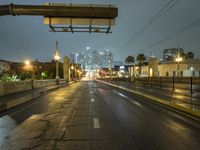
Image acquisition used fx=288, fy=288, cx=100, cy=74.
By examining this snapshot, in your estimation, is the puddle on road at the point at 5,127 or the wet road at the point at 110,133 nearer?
the wet road at the point at 110,133

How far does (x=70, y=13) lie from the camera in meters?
16.4

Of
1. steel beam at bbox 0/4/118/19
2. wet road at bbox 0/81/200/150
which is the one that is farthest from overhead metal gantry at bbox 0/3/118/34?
wet road at bbox 0/81/200/150

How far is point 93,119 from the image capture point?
12555 mm

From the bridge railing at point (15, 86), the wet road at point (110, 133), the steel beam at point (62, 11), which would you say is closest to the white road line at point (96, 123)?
the wet road at point (110, 133)

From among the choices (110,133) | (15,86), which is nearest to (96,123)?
(110,133)

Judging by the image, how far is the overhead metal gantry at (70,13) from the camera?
52.3 feet

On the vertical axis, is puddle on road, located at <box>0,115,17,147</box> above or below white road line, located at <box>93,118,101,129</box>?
below

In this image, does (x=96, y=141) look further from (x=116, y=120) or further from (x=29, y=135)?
(x=116, y=120)

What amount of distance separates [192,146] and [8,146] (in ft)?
16.3

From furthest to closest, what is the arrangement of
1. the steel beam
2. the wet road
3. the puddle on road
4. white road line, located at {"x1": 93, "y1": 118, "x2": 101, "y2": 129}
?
the steel beam
white road line, located at {"x1": 93, "y1": 118, "x2": 101, "y2": 129}
the puddle on road
the wet road

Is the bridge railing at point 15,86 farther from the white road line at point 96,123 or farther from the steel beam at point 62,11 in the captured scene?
the white road line at point 96,123

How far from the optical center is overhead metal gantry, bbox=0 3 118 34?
15938mm

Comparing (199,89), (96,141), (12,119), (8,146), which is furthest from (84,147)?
(199,89)

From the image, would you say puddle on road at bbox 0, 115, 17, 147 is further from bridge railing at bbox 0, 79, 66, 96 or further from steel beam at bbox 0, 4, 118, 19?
bridge railing at bbox 0, 79, 66, 96
